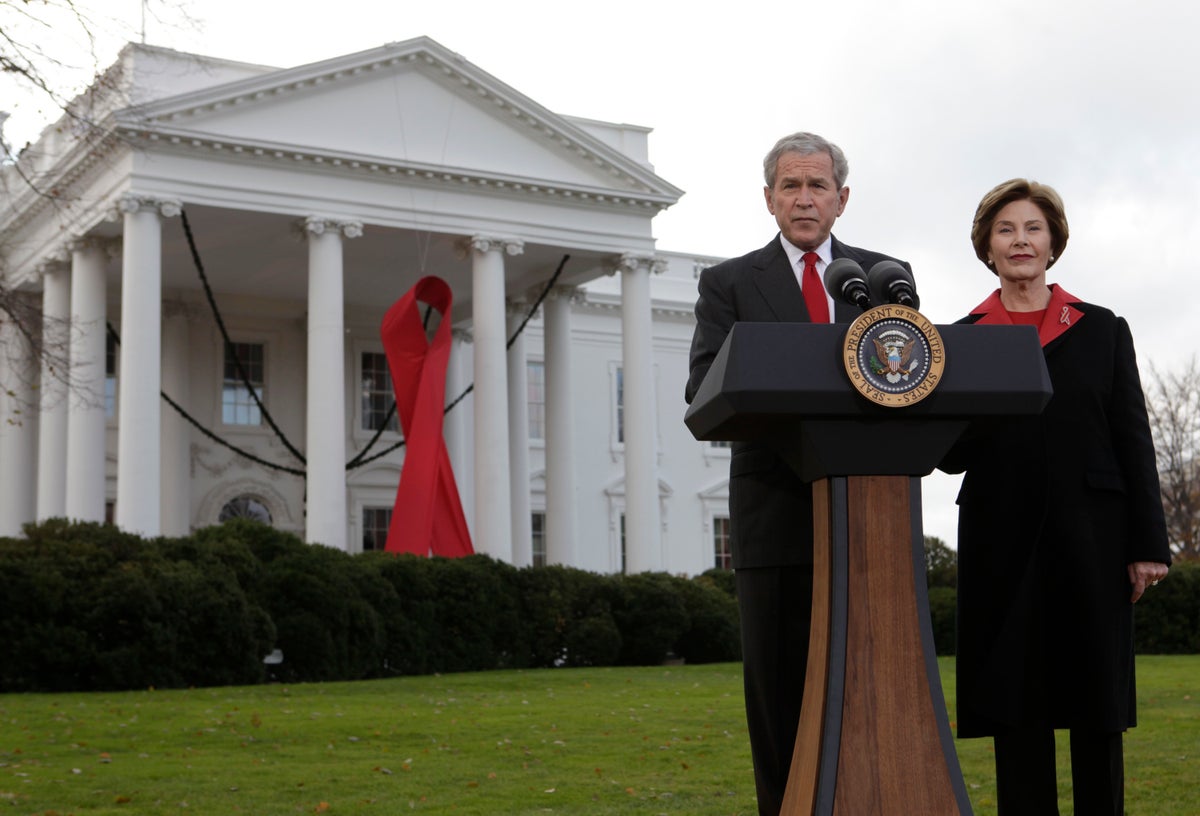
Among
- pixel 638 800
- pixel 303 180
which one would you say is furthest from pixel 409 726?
pixel 303 180

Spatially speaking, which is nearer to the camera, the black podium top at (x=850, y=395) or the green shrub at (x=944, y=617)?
the black podium top at (x=850, y=395)

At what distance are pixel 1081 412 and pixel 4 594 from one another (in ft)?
50.3

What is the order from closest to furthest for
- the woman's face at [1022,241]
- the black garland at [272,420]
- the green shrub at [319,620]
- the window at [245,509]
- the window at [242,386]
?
the woman's face at [1022,241], the green shrub at [319,620], the black garland at [272,420], the window at [245,509], the window at [242,386]

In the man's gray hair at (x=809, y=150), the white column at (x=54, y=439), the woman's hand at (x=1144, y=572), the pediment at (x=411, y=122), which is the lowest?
the woman's hand at (x=1144, y=572)

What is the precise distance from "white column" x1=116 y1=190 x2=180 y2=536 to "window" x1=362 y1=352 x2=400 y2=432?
10474 millimetres

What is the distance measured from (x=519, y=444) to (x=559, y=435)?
130 cm

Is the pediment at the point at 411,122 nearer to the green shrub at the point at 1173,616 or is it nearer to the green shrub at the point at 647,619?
the green shrub at the point at 647,619

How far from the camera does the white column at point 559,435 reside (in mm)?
31484

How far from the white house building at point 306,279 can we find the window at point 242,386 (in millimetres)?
68

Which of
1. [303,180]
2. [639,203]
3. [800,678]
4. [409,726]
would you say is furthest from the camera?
[639,203]

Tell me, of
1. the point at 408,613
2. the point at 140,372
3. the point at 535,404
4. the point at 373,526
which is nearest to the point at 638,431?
the point at 373,526

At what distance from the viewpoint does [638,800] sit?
7.63 meters

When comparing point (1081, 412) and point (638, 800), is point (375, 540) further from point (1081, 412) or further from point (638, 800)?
point (1081, 412)

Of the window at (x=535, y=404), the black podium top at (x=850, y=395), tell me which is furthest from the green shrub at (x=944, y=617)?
the black podium top at (x=850, y=395)
